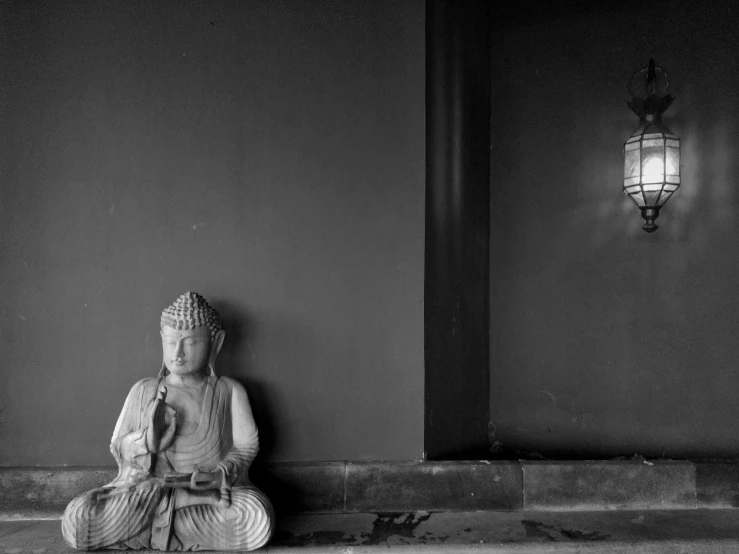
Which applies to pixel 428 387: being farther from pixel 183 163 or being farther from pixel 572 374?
pixel 183 163

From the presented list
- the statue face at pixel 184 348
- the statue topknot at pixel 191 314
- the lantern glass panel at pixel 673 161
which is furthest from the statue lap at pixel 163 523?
the lantern glass panel at pixel 673 161

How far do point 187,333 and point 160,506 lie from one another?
0.92m

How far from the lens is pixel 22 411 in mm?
3477

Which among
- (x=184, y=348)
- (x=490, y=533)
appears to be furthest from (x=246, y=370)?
(x=490, y=533)

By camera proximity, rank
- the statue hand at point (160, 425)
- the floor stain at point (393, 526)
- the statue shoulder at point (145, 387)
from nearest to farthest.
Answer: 1. the statue hand at point (160, 425)
2. the floor stain at point (393, 526)
3. the statue shoulder at point (145, 387)

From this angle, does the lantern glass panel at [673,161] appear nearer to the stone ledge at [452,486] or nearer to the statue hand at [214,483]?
the stone ledge at [452,486]

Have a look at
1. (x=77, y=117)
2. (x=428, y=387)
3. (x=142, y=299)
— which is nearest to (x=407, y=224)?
(x=428, y=387)

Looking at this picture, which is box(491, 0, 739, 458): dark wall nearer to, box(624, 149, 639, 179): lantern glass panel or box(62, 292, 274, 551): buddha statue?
box(624, 149, 639, 179): lantern glass panel

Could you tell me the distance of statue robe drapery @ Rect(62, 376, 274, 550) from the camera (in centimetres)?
282

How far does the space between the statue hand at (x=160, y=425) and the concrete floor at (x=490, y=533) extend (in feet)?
2.27

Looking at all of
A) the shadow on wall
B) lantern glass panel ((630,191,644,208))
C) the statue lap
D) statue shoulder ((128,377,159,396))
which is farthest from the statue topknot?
lantern glass panel ((630,191,644,208))

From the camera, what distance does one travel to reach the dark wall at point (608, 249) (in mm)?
4188

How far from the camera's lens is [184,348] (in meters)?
3.18

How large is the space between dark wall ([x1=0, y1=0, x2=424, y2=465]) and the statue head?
30 cm
